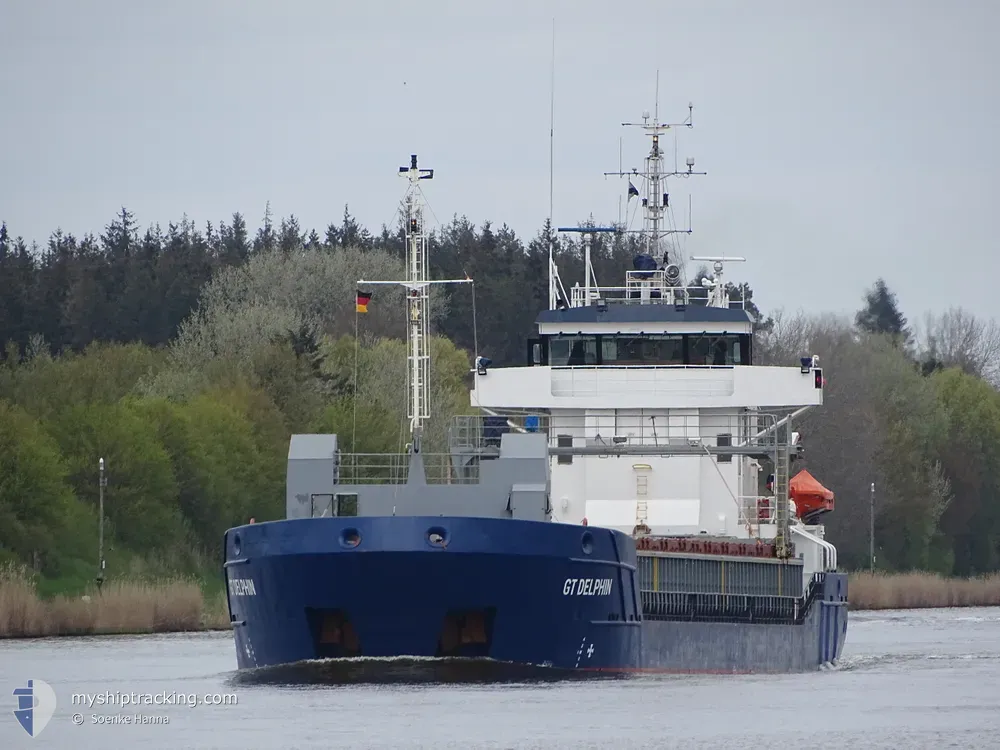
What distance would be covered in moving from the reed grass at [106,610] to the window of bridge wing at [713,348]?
17.3 metres

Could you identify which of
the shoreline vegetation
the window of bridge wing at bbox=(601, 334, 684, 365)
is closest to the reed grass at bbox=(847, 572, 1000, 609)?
the shoreline vegetation

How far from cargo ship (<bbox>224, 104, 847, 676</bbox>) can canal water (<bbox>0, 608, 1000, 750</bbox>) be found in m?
0.87

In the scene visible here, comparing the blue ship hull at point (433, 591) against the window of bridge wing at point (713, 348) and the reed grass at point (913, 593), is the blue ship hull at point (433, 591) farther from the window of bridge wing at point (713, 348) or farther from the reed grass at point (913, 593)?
the reed grass at point (913, 593)

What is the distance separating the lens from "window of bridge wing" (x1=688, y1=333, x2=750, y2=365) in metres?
46.9

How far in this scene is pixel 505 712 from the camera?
32844mm

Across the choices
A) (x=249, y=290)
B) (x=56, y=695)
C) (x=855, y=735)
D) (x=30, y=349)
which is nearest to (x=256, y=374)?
(x=249, y=290)

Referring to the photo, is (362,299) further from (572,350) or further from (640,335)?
(640,335)

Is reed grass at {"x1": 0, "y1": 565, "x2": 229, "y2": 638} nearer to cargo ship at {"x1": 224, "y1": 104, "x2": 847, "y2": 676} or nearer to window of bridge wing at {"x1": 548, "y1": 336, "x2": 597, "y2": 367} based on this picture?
cargo ship at {"x1": 224, "y1": 104, "x2": 847, "y2": 676}

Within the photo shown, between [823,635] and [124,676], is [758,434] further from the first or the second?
[124,676]

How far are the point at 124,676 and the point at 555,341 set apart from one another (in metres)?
11.3

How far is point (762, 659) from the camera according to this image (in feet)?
146

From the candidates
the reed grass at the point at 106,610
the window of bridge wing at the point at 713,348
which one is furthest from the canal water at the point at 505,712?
the reed grass at the point at 106,610

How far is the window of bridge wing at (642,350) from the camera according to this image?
46812mm

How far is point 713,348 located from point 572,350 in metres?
2.78
